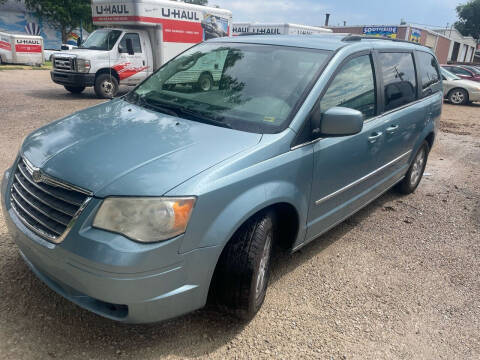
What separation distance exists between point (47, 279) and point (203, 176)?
3.71ft

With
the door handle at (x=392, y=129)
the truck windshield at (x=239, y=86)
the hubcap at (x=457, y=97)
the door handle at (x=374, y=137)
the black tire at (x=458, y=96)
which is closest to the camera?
the truck windshield at (x=239, y=86)

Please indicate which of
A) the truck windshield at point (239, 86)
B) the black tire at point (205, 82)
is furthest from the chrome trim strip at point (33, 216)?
the black tire at point (205, 82)

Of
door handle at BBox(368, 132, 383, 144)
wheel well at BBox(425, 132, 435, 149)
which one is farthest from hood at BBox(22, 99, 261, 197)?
wheel well at BBox(425, 132, 435, 149)

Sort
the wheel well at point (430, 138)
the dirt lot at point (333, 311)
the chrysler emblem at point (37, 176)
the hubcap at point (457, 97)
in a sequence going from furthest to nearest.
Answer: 1. the hubcap at point (457, 97)
2. the wheel well at point (430, 138)
3. the dirt lot at point (333, 311)
4. the chrysler emblem at point (37, 176)

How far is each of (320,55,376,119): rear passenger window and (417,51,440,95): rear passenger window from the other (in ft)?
4.97

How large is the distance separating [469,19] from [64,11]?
52965 mm

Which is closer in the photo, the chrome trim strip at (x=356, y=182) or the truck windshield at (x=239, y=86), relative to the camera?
the truck windshield at (x=239, y=86)

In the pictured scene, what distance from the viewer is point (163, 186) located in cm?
201

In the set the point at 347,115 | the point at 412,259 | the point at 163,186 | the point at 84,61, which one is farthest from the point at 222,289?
the point at 84,61

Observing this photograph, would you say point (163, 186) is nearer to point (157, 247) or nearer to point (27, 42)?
point (157, 247)

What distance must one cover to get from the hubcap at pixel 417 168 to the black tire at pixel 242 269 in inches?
129

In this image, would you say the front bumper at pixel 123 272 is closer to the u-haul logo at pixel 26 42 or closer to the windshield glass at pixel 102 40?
the windshield glass at pixel 102 40

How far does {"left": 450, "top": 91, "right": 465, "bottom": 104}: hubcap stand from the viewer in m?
15.5

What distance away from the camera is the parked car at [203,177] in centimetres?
198
